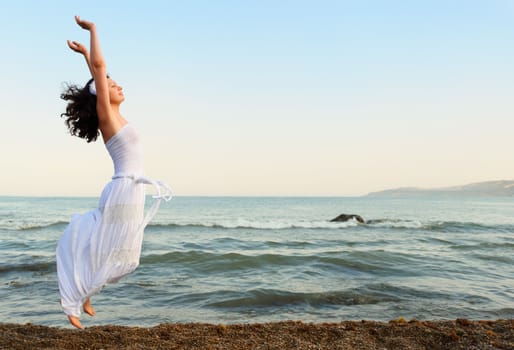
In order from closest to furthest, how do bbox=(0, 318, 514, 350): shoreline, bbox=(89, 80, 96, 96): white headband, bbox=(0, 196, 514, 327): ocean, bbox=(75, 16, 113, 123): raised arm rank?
bbox=(75, 16, 113, 123): raised arm, bbox=(89, 80, 96, 96): white headband, bbox=(0, 318, 514, 350): shoreline, bbox=(0, 196, 514, 327): ocean

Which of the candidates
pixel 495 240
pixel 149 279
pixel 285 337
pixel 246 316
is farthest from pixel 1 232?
pixel 495 240

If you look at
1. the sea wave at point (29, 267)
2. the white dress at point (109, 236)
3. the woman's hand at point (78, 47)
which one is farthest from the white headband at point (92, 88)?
the sea wave at point (29, 267)

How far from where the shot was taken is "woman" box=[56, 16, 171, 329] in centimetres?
340

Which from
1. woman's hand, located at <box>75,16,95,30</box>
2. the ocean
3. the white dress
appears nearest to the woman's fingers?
woman's hand, located at <box>75,16,95,30</box>

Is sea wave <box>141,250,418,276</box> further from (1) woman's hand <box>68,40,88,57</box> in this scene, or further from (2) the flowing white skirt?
(1) woman's hand <box>68,40,88,57</box>

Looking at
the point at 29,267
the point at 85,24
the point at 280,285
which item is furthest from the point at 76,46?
the point at 29,267

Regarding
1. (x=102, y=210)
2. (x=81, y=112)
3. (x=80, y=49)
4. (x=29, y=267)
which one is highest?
(x=80, y=49)

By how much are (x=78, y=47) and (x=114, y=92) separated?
485 millimetres

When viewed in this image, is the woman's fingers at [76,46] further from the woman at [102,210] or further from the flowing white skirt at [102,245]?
the flowing white skirt at [102,245]

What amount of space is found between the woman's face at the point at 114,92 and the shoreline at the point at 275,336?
3.14 metres

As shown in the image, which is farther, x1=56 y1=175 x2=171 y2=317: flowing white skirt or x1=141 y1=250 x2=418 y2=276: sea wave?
x1=141 y1=250 x2=418 y2=276: sea wave

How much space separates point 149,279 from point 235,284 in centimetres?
220

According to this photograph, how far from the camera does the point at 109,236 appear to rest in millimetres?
3471

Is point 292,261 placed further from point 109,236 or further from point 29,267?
point 109,236
